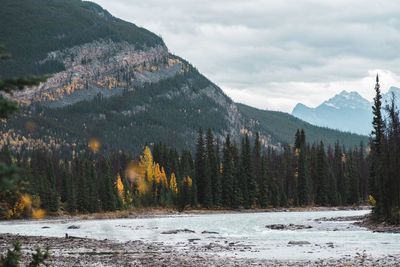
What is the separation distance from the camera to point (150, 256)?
95.2 feet

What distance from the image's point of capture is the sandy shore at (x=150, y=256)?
25.1m

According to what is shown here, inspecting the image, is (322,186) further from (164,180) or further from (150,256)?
(150,256)

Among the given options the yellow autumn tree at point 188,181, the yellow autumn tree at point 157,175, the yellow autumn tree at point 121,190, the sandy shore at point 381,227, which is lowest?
the sandy shore at point 381,227

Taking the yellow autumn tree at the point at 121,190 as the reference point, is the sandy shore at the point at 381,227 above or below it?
below

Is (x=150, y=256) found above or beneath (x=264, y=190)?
beneath

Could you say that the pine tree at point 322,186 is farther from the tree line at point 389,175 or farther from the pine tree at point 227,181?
the tree line at point 389,175

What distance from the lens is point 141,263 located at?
25.8 m

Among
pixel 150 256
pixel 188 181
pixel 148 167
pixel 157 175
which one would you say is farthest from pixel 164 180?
pixel 150 256

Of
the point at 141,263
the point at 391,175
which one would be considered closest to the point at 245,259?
the point at 141,263

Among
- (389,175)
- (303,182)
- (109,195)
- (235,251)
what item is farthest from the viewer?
(303,182)

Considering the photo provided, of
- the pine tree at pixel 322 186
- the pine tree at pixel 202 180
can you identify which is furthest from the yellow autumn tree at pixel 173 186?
the pine tree at pixel 322 186

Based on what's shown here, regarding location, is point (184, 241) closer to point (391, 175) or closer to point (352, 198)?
point (391, 175)

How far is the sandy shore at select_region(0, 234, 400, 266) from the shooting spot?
25.1 meters

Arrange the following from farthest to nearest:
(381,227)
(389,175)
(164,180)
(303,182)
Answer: (164,180)
(303,182)
(389,175)
(381,227)
